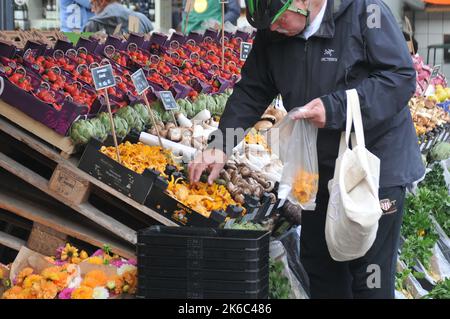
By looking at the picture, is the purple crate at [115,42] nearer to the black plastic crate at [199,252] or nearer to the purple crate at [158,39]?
the purple crate at [158,39]

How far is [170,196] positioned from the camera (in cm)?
408

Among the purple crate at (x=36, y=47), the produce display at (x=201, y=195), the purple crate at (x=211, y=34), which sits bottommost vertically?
the produce display at (x=201, y=195)

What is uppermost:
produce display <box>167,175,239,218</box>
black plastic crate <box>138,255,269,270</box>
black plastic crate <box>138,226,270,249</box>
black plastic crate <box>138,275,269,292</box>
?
black plastic crate <box>138,226,270,249</box>

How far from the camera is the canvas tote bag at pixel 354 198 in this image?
3.15 m

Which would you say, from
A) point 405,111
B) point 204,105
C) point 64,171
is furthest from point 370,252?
point 204,105

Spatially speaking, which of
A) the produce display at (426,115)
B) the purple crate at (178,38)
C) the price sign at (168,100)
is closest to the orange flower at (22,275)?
the price sign at (168,100)

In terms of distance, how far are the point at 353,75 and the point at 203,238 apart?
0.86 metres

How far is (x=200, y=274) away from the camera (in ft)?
10.6

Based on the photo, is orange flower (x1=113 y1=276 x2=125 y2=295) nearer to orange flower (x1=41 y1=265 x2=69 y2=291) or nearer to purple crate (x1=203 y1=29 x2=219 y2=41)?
orange flower (x1=41 y1=265 x2=69 y2=291)

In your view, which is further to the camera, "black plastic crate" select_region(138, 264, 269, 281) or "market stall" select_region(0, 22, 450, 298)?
"market stall" select_region(0, 22, 450, 298)

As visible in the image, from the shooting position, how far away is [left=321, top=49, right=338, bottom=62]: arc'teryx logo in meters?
3.36

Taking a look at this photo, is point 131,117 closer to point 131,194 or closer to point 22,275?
point 131,194

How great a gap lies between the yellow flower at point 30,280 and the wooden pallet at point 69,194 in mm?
586

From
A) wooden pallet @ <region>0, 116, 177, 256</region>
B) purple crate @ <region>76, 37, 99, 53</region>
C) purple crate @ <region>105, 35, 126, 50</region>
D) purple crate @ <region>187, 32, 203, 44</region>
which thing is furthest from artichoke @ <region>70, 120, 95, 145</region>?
purple crate @ <region>187, 32, 203, 44</region>
